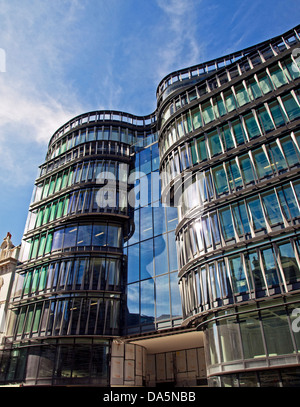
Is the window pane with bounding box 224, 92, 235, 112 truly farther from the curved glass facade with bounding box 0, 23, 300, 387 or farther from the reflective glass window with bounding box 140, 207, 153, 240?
the reflective glass window with bounding box 140, 207, 153, 240

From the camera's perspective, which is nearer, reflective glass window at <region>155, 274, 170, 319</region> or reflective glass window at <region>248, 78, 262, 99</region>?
reflective glass window at <region>248, 78, 262, 99</region>

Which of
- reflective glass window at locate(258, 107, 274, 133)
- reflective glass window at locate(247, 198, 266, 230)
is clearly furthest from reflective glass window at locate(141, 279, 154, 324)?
reflective glass window at locate(258, 107, 274, 133)

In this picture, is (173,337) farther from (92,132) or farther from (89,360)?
(92,132)

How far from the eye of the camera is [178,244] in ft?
80.7

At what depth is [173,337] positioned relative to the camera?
82.7ft

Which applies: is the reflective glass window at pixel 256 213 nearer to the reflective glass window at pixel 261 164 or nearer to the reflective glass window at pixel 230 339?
the reflective glass window at pixel 261 164

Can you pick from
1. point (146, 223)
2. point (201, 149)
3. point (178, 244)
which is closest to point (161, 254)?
point (178, 244)

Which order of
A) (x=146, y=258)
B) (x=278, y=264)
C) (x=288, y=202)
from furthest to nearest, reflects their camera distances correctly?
(x=146, y=258)
(x=288, y=202)
(x=278, y=264)

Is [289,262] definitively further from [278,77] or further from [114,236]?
[114,236]

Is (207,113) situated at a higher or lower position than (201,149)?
higher

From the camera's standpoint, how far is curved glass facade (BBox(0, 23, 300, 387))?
1767cm

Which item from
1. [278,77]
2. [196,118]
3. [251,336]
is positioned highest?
[196,118]

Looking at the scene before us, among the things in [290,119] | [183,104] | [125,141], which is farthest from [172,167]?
A: [125,141]

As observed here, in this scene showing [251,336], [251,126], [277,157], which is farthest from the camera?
[251,126]
